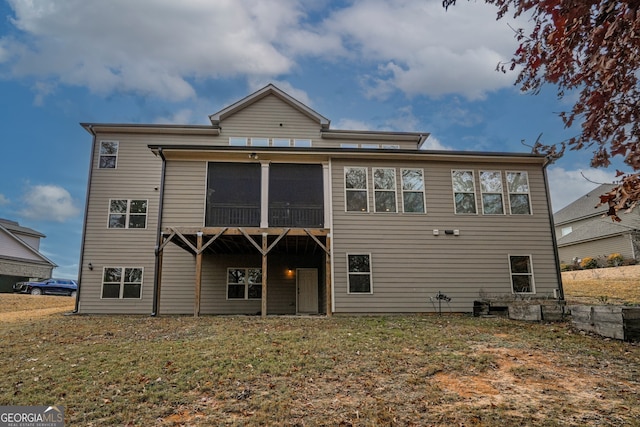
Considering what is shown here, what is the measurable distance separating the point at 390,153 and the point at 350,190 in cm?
183

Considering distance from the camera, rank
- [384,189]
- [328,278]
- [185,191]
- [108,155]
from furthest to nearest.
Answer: [108,155]
[185,191]
[384,189]
[328,278]

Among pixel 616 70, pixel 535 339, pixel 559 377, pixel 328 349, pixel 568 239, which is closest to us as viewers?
pixel 616 70

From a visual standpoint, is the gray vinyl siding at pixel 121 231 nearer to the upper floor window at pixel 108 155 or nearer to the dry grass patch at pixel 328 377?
the upper floor window at pixel 108 155

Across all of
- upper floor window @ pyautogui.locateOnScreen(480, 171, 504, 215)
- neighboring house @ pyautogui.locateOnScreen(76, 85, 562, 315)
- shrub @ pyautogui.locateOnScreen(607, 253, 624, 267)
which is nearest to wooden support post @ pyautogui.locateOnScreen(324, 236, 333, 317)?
neighboring house @ pyautogui.locateOnScreen(76, 85, 562, 315)

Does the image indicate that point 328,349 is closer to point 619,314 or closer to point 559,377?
point 559,377

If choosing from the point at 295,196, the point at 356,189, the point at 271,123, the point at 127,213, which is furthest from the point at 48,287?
the point at 356,189

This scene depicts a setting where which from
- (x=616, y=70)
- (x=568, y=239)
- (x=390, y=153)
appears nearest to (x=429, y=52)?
(x=390, y=153)

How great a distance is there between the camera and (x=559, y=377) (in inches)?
210

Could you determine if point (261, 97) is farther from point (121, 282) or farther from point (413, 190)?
point (121, 282)

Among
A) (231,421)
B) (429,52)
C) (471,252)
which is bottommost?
(231,421)

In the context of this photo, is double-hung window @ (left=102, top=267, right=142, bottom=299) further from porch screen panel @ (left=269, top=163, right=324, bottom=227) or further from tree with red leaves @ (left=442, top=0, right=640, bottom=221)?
tree with red leaves @ (left=442, top=0, right=640, bottom=221)

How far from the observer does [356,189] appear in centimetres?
1292

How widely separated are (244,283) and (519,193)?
1041 cm

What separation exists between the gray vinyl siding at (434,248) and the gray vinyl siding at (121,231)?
703 centimetres
